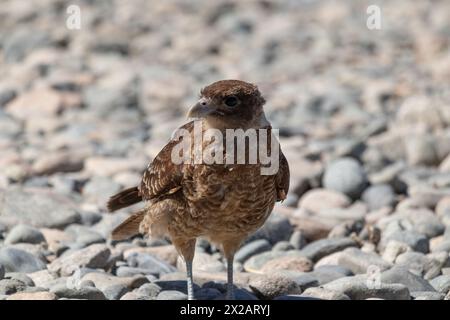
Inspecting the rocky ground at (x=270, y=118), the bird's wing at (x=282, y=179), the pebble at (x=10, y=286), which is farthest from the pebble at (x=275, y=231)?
the pebble at (x=10, y=286)

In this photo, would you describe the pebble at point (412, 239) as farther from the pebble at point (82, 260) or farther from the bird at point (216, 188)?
the pebble at point (82, 260)

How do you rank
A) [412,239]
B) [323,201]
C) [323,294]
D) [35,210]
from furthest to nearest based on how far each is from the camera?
[323,201], [35,210], [412,239], [323,294]

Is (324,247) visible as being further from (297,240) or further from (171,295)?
(171,295)

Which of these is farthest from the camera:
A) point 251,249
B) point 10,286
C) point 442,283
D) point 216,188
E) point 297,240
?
point 297,240

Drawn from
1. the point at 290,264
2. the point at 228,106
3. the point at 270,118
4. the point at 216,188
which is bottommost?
the point at 290,264

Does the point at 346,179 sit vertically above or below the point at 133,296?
above

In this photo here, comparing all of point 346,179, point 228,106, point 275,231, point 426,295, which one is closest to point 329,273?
point 426,295
